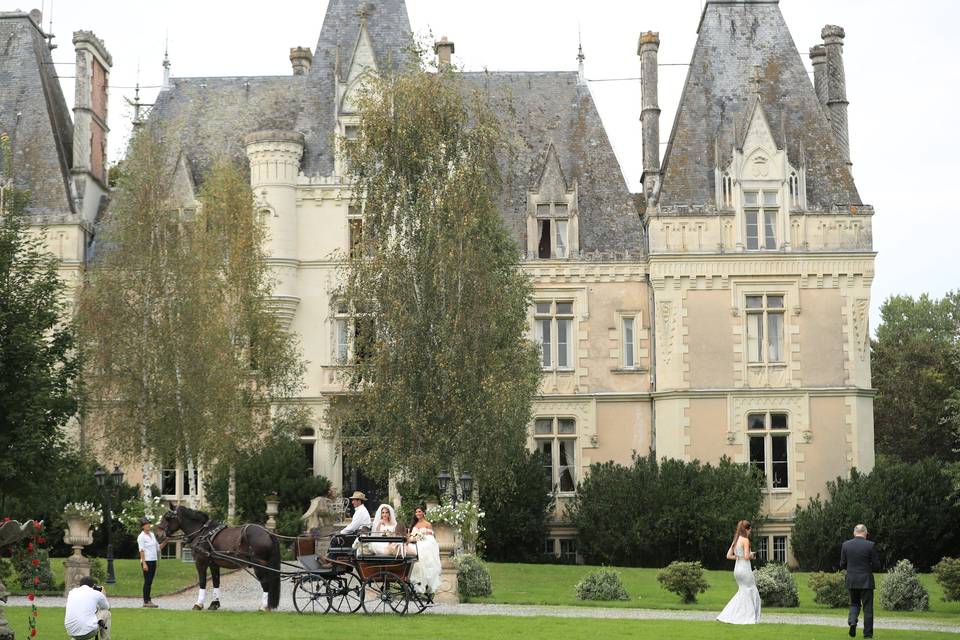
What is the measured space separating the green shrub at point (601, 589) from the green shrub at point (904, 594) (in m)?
4.77

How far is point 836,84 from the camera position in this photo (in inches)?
1630

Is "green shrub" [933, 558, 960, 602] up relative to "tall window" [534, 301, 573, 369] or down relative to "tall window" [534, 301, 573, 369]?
down

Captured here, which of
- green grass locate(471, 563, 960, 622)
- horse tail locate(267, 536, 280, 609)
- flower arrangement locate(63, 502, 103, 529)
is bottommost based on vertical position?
green grass locate(471, 563, 960, 622)

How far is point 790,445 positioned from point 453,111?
13.6 metres

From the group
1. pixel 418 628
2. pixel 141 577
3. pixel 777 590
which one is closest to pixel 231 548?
pixel 418 628

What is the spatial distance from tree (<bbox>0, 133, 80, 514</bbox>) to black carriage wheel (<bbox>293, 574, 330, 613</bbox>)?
5.59 m

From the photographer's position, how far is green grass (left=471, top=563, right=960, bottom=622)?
80.2 feet

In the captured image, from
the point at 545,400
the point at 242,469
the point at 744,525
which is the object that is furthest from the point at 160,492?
the point at 744,525

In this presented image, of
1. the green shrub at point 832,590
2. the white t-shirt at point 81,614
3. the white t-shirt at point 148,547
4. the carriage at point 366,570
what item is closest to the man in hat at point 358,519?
the carriage at point 366,570

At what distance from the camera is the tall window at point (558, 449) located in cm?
3869

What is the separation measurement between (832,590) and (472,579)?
6.57m

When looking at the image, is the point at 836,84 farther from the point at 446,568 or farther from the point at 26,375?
the point at 26,375

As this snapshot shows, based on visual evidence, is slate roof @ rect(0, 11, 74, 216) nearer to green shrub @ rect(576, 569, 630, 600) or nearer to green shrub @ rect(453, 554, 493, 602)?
green shrub @ rect(453, 554, 493, 602)

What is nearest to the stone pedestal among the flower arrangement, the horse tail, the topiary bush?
the horse tail
